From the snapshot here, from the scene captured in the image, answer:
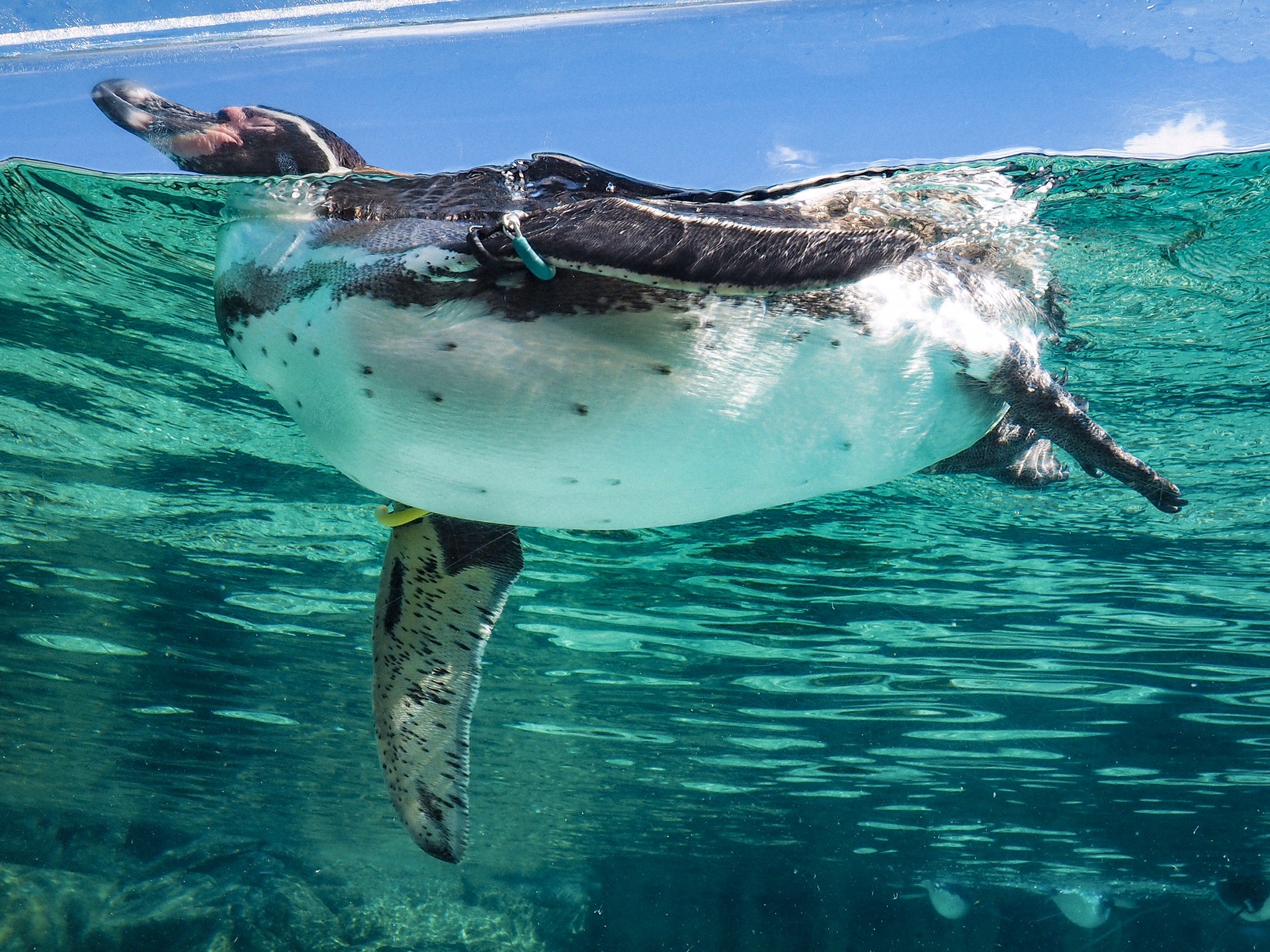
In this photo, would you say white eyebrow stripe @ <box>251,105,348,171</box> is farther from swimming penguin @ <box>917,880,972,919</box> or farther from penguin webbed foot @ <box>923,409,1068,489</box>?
swimming penguin @ <box>917,880,972,919</box>

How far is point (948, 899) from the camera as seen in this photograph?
36.1 meters

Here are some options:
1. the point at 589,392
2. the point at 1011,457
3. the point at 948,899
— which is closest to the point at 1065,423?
the point at 1011,457

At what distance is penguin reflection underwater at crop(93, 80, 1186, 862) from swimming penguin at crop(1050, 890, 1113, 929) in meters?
37.8

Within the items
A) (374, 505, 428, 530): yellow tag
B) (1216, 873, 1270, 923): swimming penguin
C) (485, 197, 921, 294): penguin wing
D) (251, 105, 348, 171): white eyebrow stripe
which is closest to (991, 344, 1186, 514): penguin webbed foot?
(485, 197, 921, 294): penguin wing

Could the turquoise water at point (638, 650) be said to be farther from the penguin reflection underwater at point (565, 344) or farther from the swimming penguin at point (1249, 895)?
the penguin reflection underwater at point (565, 344)

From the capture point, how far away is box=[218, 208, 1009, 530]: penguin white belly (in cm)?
244

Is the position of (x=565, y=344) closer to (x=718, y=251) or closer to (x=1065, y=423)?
(x=718, y=251)

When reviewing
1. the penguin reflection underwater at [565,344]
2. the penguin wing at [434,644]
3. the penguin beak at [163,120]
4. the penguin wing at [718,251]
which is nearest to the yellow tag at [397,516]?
the penguin reflection underwater at [565,344]

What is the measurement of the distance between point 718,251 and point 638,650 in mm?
13388

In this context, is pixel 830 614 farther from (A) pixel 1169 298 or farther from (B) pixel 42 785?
(B) pixel 42 785

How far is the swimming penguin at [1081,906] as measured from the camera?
33656 millimetres

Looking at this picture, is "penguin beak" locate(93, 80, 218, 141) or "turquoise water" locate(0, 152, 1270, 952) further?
"turquoise water" locate(0, 152, 1270, 952)

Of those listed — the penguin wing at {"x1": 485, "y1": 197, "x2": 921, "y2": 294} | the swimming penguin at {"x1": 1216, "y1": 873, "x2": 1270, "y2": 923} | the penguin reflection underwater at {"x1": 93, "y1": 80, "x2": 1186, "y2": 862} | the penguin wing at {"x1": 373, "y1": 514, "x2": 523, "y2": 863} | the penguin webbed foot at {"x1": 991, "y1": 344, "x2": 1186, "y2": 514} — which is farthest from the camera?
the swimming penguin at {"x1": 1216, "y1": 873, "x2": 1270, "y2": 923}

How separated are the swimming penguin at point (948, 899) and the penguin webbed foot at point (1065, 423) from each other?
36.9 m
